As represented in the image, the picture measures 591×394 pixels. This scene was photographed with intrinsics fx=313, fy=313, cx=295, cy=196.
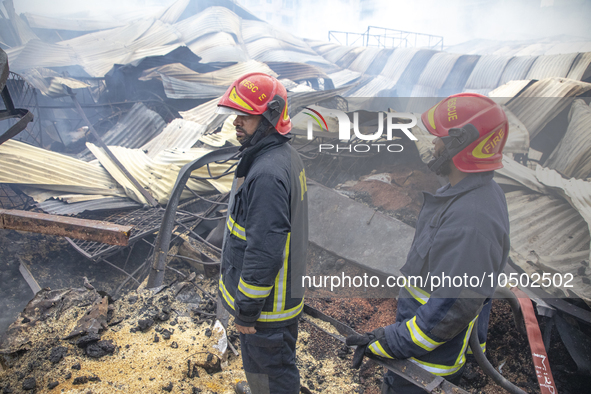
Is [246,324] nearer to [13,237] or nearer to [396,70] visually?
[13,237]

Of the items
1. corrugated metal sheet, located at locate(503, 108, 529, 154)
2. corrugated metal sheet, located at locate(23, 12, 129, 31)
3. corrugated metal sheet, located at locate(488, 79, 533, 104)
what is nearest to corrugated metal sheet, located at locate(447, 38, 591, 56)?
corrugated metal sheet, located at locate(488, 79, 533, 104)

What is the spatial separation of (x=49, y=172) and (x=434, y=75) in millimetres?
15040

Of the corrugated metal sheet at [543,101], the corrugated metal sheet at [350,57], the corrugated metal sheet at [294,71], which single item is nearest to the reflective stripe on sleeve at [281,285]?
the corrugated metal sheet at [543,101]

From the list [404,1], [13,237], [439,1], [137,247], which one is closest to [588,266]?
[137,247]

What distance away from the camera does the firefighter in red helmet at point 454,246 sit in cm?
132

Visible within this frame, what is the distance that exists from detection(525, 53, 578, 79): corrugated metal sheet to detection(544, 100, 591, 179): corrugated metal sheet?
4.61 metres

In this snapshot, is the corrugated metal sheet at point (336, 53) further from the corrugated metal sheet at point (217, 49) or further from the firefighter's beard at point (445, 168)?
the firefighter's beard at point (445, 168)

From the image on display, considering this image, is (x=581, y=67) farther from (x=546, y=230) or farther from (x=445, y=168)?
(x=445, y=168)

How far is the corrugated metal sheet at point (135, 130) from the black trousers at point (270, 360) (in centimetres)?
→ 867

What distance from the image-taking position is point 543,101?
6.08 metres

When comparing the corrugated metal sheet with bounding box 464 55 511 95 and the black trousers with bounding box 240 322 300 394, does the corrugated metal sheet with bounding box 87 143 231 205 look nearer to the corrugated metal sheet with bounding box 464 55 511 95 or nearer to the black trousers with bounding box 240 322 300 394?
the black trousers with bounding box 240 322 300 394

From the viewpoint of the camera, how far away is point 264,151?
1826 mm

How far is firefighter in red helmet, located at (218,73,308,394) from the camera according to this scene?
1.66m

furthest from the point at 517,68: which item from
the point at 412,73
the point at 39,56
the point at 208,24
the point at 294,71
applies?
the point at 39,56
